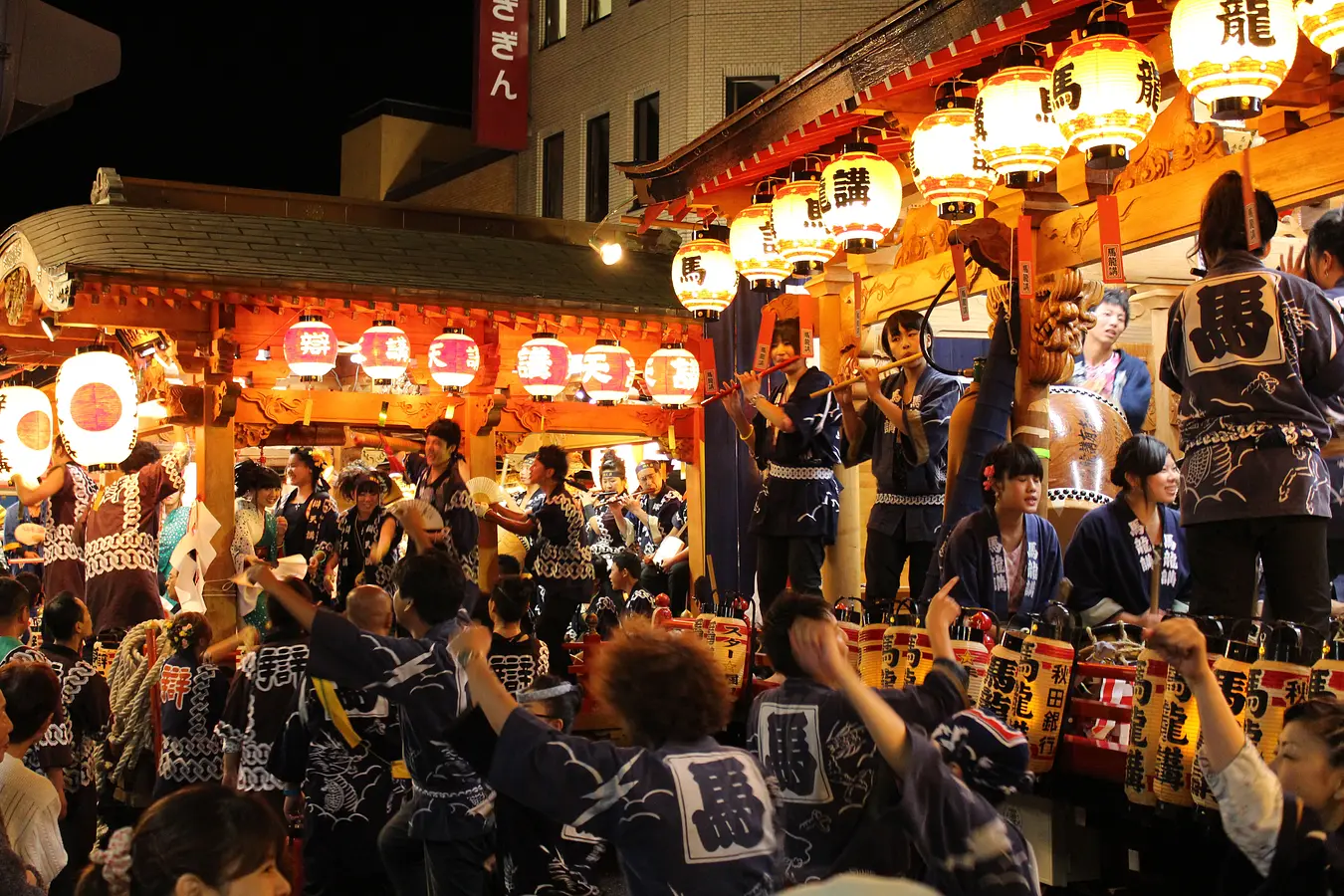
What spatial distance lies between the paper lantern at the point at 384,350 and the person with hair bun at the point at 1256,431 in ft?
30.9

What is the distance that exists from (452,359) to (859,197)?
6423 mm

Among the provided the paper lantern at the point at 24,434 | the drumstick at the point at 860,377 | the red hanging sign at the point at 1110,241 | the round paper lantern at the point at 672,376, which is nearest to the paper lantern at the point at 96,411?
the paper lantern at the point at 24,434

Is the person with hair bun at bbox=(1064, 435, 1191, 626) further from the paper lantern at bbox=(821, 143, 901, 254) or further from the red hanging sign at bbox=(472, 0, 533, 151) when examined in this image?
the red hanging sign at bbox=(472, 0, 533, 151)

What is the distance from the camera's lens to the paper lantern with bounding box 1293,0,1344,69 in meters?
5.28

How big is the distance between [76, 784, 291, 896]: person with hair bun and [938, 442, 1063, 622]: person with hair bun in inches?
159

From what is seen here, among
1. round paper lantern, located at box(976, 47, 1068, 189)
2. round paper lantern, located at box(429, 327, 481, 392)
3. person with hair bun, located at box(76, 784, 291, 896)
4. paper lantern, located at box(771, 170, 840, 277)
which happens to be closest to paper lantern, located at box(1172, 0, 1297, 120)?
round paper lantern, located at box(976, 47, 1068, 189)

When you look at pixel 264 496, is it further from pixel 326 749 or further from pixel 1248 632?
pixel 1248 632

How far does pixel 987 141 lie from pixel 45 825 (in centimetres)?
541

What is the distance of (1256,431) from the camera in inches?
203

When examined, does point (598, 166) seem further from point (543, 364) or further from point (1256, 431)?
point (1256, 431)

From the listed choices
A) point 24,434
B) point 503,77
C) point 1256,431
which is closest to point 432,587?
point 1256,431

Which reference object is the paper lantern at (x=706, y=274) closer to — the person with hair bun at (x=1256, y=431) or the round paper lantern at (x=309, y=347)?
the round paper lantern at (x=309, y=347)

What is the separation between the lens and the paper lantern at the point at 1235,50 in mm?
5543

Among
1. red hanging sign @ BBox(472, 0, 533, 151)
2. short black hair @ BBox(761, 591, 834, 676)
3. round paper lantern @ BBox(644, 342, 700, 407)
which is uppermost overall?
red hanging sign @ BBox(472, 0, 533, 151)
